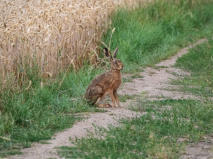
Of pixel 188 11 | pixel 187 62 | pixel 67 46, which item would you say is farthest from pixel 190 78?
pixel 188 11

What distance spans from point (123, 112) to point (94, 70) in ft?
8.41

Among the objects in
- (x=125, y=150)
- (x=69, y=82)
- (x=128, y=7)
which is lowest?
(x=125, y=150)

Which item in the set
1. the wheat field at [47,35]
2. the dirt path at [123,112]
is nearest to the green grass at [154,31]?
the dirt path at [123,112]

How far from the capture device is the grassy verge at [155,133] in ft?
20.0

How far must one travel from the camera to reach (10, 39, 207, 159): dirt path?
631 centimetres

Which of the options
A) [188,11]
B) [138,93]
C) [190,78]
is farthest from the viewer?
[188,11]

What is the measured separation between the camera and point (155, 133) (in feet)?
22.9

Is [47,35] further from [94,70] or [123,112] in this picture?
[123,112]

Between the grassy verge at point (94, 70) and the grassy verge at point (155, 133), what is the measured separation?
75 centimetres

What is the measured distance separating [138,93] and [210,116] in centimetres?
214

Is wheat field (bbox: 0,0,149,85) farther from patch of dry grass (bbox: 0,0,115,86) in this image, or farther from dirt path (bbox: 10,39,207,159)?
dirt path (bbox: 10,39,207,159)

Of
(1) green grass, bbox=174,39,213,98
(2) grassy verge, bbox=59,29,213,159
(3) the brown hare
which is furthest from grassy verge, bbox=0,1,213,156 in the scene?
(2) grassy verge, bbox=59,29,213,159

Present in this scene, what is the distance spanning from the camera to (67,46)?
400 inches

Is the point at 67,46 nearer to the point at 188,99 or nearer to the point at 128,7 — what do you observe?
the point at 188,99
